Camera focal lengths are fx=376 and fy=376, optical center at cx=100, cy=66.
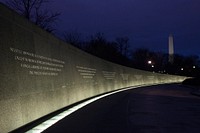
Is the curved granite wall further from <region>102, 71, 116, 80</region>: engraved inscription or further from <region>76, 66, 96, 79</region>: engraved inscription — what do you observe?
<region>102, 71, 116, 80</region>: engraved inscription

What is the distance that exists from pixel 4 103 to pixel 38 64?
394cm

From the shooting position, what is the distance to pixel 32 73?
12031mm

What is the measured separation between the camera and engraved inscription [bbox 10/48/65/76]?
428 inches

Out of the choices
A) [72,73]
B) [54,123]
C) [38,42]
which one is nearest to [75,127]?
[54,123]

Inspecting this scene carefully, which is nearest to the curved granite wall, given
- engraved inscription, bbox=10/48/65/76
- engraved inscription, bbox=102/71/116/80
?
engraved inscription, bbox=10/48/65/76

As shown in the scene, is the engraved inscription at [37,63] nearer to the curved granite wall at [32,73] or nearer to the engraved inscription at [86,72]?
the curved granite wall at [32,73]

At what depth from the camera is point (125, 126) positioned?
36.0 feet

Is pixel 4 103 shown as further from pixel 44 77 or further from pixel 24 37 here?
pixel 44 77

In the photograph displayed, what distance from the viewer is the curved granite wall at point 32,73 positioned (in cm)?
952

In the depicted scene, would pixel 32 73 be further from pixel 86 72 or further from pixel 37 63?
pixel 86 72

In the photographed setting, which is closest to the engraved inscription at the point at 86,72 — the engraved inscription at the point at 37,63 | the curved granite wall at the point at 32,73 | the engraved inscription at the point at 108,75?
the curved granite wall at the point at 32,73

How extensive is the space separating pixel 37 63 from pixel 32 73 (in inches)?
31.4

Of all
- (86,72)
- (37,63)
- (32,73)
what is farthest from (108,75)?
(32,73)

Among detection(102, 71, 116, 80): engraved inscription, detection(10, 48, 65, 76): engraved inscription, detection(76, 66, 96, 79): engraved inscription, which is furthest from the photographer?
detection(102, 71, 116, 80): engraved inscription
